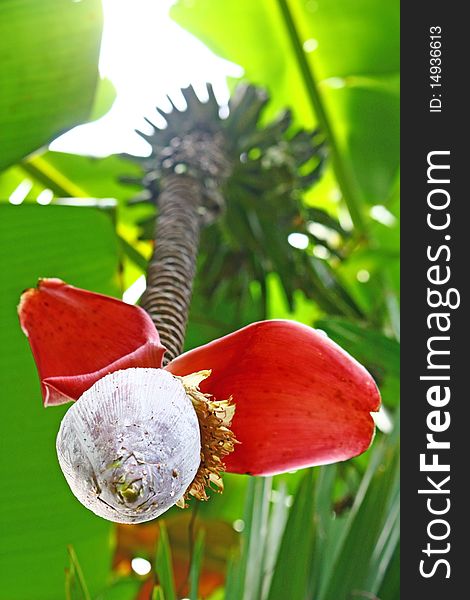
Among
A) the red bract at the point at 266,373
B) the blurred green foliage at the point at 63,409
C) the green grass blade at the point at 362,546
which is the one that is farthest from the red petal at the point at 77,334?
the green grass blade at the point at 362,546

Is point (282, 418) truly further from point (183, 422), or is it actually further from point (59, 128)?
point (59, 128)

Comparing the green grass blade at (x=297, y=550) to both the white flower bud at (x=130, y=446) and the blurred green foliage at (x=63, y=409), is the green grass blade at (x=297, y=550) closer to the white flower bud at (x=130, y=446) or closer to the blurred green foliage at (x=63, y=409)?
the blurred green foliage at (x=63, y=409)

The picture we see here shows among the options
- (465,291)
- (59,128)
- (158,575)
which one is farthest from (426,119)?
(158,575)

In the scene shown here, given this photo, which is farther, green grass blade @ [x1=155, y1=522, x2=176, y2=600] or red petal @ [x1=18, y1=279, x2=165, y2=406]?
green grass blade @ [x1=155, y1=522, x2=176, y2=600]

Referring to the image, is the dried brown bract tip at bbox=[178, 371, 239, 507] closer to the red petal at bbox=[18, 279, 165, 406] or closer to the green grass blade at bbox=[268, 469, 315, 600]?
the red petal at bbox=[18, 279, 165, 406]

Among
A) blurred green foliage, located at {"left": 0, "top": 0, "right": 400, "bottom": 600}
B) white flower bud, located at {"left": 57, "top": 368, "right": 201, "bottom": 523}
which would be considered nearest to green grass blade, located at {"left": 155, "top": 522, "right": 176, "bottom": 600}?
blurred green foliage, located at {"left": 0, "top": 0, "right": 400, "bottom": 600}

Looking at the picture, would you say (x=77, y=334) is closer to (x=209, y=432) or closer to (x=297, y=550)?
(x=209, y=432)

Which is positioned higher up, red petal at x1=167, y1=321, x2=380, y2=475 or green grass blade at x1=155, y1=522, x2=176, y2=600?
red petal at x1=167, y1=321, x2=380, y2=475
